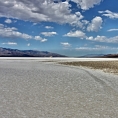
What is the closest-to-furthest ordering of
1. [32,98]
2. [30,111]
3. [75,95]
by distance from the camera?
[30,111] < [32,98] < [75,95]

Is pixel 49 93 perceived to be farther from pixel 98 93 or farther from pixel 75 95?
pixel 98 93

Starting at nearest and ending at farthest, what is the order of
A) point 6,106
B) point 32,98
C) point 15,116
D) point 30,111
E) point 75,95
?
1. point 15,116
2. point 30,111
3. point 6,106
4. point 32,98
5. point 75,95

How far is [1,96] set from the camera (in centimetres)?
901

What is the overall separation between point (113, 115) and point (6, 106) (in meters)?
3.49

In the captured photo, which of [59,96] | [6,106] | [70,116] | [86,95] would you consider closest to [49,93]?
[59,96]

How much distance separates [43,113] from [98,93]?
3.88m

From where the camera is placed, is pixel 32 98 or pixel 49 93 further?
pixel 49 93

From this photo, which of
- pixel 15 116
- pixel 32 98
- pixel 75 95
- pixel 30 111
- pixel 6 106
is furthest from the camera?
pixel 75 95

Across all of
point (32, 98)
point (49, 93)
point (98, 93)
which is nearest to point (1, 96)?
point (32, 98)

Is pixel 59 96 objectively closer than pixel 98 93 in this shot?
Yes

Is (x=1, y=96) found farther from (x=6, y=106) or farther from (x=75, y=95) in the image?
(x=75, y=95)

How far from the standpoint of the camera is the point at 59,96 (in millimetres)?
9227

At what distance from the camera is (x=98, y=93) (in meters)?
9.99

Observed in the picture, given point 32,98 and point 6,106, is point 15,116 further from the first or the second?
point 32,98
